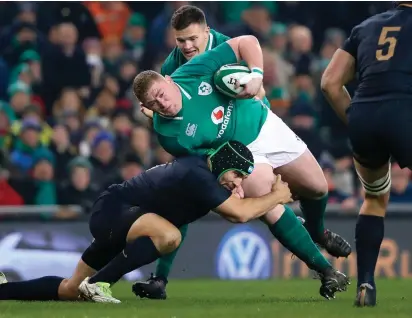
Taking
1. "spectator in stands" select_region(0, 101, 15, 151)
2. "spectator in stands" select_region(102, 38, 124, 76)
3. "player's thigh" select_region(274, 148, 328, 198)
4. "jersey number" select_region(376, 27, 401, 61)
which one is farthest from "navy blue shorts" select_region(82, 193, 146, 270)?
"spectator in stands" select_region(102, 38, 124, 76)

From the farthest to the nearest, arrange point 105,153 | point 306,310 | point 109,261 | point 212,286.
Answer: point 105,153 → point 212,286 → point 109,261 → point 306,310

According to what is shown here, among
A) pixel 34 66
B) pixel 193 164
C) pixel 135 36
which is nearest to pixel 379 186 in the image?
pixel 193 164

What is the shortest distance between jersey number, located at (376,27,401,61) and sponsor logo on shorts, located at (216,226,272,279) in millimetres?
5228

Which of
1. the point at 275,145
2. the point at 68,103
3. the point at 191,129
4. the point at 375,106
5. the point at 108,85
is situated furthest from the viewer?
the point at 108,85

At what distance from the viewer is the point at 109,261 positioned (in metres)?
8.18

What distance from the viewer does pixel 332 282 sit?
838 cm

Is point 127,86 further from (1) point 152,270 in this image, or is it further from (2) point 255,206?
(2) point 255,206

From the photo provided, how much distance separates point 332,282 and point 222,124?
1.38 m

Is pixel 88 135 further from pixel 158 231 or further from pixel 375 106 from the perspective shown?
pixel 375 106

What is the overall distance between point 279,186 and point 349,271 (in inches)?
189

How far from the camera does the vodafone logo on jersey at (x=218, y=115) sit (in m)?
8.17

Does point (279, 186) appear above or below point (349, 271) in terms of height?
above

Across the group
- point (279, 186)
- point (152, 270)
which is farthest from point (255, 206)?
point (152, 270)

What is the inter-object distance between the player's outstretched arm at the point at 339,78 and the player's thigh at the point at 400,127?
0.45 metres
